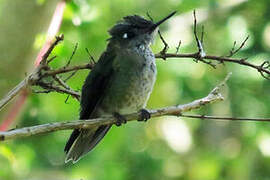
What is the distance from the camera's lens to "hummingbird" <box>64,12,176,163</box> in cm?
466

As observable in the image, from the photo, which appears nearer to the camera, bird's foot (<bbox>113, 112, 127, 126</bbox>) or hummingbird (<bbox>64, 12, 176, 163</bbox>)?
bird's foot (<bbox>113, 112, 127, 126</bbox>)

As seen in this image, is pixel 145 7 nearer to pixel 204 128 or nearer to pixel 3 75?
pixel 204 128

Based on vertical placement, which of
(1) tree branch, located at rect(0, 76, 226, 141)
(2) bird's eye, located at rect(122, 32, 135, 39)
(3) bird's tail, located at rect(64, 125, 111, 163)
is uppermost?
(2) bird's eye, located at rect(122, 32, 135, 39)

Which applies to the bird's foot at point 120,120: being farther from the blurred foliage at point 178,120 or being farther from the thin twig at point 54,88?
the blurred foliage at point 178,120

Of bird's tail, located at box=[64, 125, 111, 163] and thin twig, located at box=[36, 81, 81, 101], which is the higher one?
thin twig, located at box=[36, 81, 81, 101]

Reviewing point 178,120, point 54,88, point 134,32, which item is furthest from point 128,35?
point 178,120

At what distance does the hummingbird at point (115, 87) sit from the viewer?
4656 millimetres

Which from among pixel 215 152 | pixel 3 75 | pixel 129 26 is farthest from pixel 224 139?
pixel 3 75

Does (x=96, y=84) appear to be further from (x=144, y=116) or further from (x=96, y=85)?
(x=144, y=116)

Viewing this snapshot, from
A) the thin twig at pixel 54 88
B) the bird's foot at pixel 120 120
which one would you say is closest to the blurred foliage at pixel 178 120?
the bird's foot at pixel 120 120

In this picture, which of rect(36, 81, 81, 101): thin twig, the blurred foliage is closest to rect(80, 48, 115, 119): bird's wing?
rect(36, 81, 81, 101): thin twig

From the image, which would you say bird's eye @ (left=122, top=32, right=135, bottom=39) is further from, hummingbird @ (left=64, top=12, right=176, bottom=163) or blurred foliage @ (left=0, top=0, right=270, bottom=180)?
blurred foliage @ (left=0, top=0, right=270, bottom=180)

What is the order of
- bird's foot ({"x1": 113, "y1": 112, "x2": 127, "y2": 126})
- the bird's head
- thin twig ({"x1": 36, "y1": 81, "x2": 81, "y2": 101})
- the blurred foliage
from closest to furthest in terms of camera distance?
1. thin twig ({"x1": 36, "y1": 81, "x2": 81, "y2": 101})
2. bird's foot ({"x1": 113, "y1": 112, "x2": 127, "y2": 126})
3. the bird's head
4. the blurred foliage

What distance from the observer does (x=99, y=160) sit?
803cm
